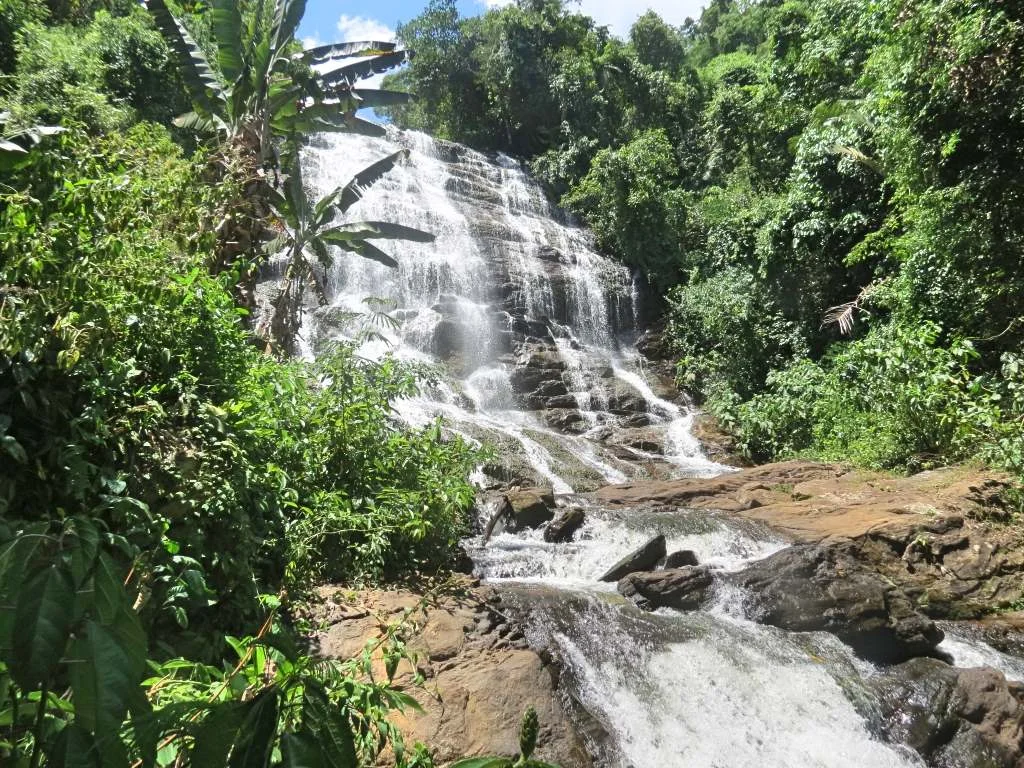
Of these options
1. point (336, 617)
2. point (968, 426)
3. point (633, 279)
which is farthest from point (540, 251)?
point (336, 617)

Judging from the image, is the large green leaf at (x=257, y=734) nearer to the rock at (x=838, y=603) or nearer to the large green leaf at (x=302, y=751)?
the large green leaf at (x=302, y=751)

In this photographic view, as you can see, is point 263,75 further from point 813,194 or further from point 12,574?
point 813,194

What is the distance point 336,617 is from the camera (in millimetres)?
4641

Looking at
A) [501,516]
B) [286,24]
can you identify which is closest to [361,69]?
[286,24]

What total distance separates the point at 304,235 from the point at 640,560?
19.6ft

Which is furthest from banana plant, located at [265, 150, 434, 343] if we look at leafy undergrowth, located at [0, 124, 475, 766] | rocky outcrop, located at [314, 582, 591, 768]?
rocky outcrop, located at [314, 582, 591, 768]

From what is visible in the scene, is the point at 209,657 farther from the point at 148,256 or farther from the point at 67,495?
the point at 148,256

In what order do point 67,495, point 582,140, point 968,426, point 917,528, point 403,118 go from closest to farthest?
1. point 67,495
2. point 917,528
3. point 968,426
4. point 582,140
5. point 403,118

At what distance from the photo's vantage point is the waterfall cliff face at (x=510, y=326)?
1349cm

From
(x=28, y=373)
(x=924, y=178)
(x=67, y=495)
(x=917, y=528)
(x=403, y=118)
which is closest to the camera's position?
(x=28, y=373)

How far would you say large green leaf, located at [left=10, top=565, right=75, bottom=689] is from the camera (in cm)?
76

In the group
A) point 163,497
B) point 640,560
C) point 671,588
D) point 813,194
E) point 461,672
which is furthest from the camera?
point 813,194

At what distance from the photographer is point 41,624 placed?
0.79 m

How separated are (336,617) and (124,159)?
4.03 m
